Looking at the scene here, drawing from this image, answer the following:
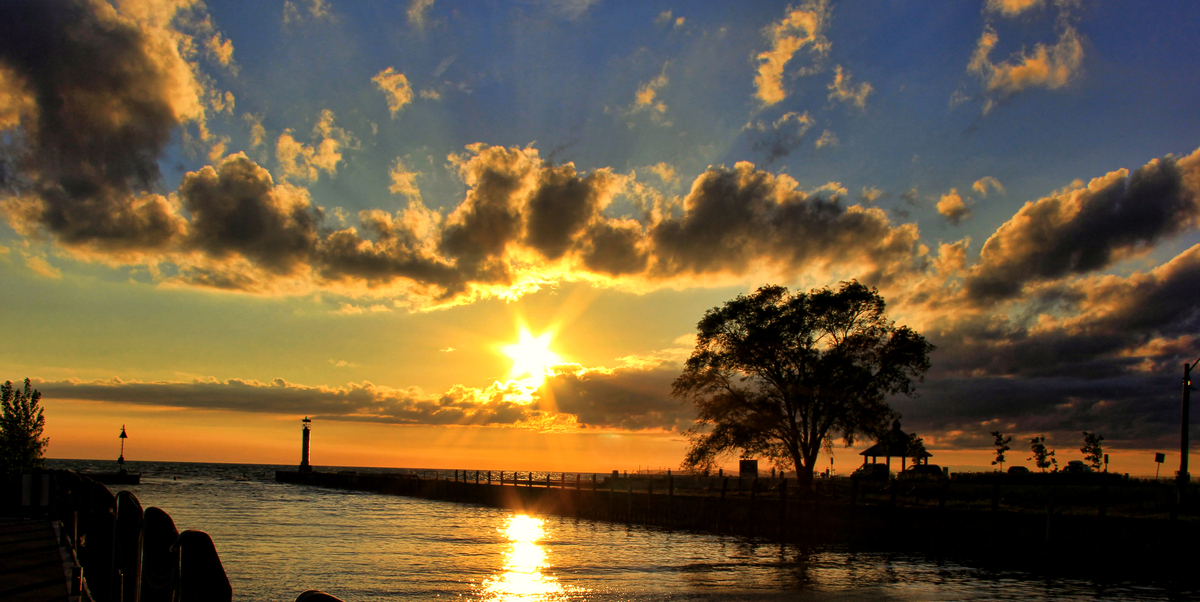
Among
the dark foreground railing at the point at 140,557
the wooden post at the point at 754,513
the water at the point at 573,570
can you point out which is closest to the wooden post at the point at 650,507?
the wooden post at the point at 754,513

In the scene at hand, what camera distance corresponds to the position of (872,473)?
54.3 metres

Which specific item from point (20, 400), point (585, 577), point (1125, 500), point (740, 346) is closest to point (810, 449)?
point (740, 346)

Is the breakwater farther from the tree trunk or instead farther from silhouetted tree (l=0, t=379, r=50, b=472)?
silhouetted tree (l=0, t=379, r=50, b=472)

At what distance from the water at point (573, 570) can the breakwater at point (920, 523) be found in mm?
2215

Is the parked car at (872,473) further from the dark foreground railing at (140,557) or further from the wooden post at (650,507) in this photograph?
the dark foreground railing at (140,557)

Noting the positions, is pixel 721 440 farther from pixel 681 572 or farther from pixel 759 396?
pixel 681 572

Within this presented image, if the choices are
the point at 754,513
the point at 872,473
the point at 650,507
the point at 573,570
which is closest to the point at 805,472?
the point at 754,513

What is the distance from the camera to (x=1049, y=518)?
27.0 m

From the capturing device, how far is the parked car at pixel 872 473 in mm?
52500

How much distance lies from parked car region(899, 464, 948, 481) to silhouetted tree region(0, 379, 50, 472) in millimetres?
46959

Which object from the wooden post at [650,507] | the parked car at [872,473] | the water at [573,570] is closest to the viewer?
the water at [573,570]

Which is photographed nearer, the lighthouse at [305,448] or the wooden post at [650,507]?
the wooden post at [650,507]

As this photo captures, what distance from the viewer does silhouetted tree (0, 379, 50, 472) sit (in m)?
30.0

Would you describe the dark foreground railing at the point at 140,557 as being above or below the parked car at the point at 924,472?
above
